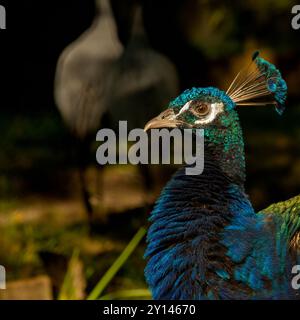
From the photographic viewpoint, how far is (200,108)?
1.56m

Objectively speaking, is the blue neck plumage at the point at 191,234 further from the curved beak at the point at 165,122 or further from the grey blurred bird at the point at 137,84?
the grey blurred bird at the point at 137,84

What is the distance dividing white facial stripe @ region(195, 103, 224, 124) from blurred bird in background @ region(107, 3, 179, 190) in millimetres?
1569

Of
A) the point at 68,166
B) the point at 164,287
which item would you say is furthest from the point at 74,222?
the point at 164,287

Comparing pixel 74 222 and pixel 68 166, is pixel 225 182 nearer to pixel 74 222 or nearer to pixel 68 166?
pixel 74 222

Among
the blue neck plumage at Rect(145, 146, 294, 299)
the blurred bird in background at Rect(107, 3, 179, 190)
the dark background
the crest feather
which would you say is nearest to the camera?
the blue neck plumage at Rect(145, 146, 294, 299)

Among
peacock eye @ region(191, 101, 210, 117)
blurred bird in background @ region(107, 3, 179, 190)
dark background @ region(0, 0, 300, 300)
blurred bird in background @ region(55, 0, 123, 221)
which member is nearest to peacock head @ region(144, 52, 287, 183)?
peacock eye @ region(191, 101, 210, 117)

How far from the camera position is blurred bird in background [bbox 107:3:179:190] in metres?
3.14

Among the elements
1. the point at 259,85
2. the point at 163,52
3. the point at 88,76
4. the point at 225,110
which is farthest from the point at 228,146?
the point at 163,52

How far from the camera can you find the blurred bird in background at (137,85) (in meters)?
3.14

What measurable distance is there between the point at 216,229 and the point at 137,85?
1695mm

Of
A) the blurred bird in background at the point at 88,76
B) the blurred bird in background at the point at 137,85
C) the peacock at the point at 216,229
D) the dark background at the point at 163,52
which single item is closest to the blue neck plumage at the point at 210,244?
the peacock at the point at 216,229

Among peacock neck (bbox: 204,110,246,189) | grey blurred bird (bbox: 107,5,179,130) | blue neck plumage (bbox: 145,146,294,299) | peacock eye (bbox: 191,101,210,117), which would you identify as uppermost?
grey blurred bird (bbox: 107,5,179,130)

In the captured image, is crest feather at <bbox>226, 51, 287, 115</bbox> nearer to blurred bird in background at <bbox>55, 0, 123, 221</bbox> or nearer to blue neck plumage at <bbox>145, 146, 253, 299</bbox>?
blue neck plumage at <bbox>145, 146, 253, 299</bbox>
